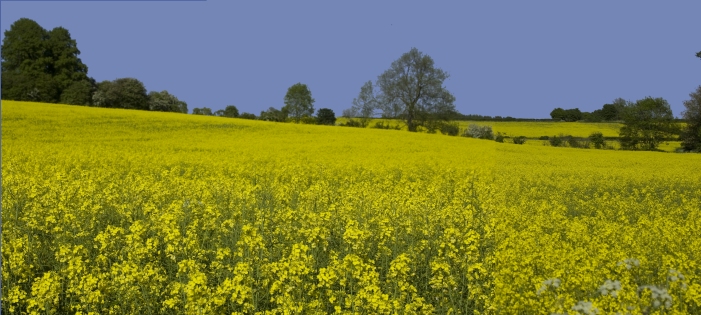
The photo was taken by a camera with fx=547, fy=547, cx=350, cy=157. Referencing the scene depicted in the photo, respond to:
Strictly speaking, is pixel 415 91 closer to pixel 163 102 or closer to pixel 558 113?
pixel 558 113

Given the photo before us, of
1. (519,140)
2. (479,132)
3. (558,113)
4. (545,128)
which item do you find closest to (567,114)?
(558,113)

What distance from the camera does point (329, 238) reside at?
7016mm

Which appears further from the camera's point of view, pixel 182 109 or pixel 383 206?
pixel 182 109

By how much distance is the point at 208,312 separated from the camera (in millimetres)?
4504

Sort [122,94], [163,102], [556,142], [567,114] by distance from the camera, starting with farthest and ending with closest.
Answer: [163,102] < [122,94] < [567,114] < [556,142]

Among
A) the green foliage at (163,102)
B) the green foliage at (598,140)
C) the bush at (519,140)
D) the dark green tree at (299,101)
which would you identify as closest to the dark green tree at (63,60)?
the green foliage at (163,102)

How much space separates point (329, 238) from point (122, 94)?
168ft

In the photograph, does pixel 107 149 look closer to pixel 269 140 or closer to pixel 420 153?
pixel 269 140

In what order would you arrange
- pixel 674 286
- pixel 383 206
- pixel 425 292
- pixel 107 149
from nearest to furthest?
1. pixel 674 286
2. pixel 425 292
3. pixel 383 206
4. pixel 107 149

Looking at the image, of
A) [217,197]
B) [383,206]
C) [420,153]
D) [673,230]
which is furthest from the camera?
[420,153]

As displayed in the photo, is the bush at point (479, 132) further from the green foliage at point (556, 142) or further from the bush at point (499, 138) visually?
the green foliage at point (556, 142)

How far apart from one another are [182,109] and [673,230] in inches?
2283

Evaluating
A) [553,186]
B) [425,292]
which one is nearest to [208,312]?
[425,292]

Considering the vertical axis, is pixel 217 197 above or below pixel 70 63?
below
